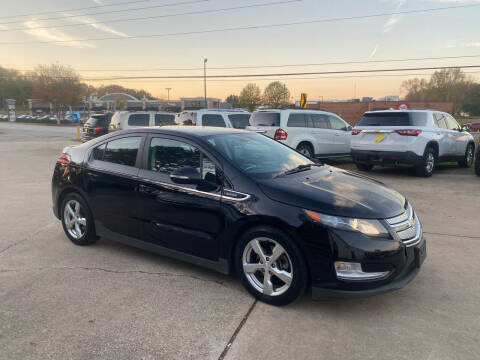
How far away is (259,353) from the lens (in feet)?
8.98

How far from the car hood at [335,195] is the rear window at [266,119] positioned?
774 centimetres

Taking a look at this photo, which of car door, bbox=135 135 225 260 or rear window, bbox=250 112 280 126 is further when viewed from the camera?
rear window, bbox=250 112 280 126

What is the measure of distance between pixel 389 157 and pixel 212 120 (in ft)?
20.3

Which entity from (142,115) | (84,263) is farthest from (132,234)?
(142,115)

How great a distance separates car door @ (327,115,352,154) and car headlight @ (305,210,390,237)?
988cm

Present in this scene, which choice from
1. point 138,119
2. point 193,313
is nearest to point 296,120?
point 138,119

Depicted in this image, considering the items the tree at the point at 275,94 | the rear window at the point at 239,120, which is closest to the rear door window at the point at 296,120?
the rear window at the point at 239,120

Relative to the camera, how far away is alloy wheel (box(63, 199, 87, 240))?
4.84 m

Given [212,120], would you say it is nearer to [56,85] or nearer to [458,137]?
[458,137]

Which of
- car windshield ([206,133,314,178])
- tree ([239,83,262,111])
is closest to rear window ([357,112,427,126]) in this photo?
car windshield ([206,133,314,178])

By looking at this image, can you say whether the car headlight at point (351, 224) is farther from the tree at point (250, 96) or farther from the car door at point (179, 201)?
the tree at point (250, 96)

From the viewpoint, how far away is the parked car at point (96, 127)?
16969 mm

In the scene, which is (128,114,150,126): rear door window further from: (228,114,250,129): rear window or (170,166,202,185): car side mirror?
(170,166,202,185): car side mirror

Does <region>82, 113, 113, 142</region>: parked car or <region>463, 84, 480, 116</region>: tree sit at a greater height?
<region>463, 84, 480, 116</region>: tree
